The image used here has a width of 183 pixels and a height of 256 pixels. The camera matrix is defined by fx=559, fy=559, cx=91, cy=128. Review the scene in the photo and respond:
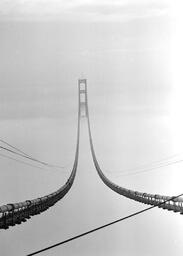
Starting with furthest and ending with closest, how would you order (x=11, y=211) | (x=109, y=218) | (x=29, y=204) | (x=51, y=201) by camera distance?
(x=109, y=218) < (x=51, y=201) < (x=29, y=204) < (x=11, y=211)

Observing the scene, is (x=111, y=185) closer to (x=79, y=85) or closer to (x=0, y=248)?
(x=0, y=248)

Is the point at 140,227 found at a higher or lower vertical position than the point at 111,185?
lower

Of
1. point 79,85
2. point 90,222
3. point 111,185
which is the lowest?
point 90,222

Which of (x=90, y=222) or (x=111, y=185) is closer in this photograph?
(x=111, y=185)

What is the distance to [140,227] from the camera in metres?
42.8

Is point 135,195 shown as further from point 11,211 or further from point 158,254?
point 11,211

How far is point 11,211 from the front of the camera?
54.9 feet

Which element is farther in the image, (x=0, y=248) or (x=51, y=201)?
(x=0, y=248)

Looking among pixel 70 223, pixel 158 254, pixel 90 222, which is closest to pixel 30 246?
pixel 70 223

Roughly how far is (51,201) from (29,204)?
617 centimetres

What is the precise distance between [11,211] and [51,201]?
28.1 ft

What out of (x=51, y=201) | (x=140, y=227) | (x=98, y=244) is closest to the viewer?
(x=51, y=201)

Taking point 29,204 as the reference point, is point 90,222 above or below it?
below

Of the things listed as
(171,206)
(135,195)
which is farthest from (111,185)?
(171,206)
